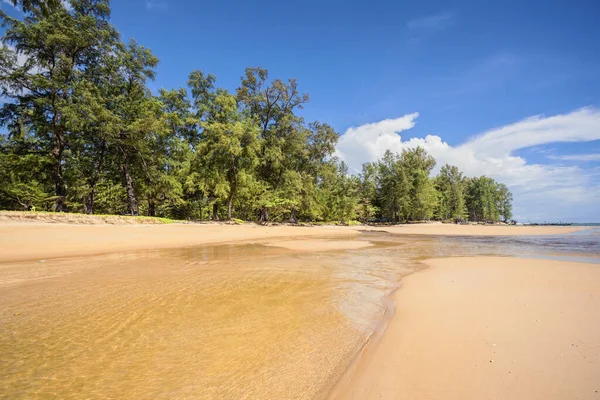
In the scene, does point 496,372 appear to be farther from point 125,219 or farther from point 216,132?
point 216,132

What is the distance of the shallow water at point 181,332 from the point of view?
95.0 inches

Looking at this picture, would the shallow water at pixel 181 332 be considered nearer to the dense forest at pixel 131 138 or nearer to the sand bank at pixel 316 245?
the sand bank at pixel 316 245

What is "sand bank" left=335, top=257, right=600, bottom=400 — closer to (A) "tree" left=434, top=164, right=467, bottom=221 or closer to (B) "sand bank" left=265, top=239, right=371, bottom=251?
(B) "sand bank" left=265, top=239, right=371, bottom=251

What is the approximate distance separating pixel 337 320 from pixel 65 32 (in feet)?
94.3

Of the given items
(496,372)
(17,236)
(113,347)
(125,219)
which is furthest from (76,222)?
(496,372)

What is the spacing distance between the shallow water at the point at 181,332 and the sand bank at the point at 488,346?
412mm

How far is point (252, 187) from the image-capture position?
29.5m

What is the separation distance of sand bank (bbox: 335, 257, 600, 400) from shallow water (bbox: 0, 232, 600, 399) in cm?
41

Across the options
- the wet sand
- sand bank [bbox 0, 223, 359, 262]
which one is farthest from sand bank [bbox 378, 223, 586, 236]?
sand bank [bbox 0, 223, 359, 262]

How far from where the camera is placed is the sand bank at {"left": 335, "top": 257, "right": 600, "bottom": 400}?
7.51 feet

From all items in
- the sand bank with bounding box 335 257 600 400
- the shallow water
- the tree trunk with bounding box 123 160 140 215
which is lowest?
the shallow water

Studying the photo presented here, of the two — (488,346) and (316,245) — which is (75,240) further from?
(488,346)

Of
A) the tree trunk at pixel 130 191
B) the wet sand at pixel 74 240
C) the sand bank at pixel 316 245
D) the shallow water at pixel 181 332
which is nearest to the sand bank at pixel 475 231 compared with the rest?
the sand bank at pixel 316 245

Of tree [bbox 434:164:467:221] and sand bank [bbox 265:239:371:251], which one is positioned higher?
tree [bbox 434:164:467:221]
